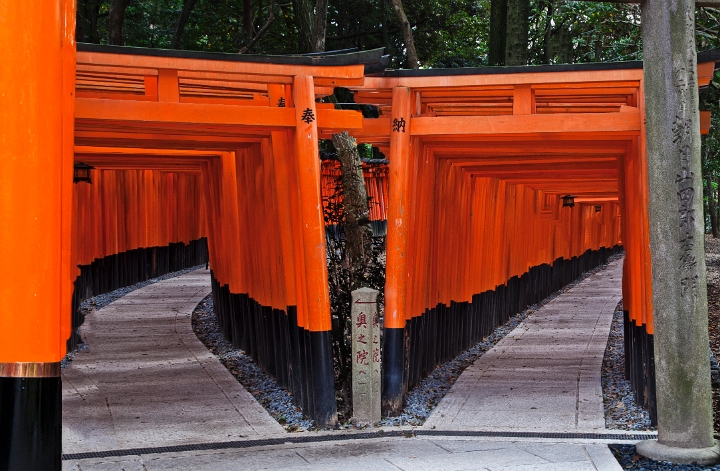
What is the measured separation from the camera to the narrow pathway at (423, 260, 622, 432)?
790 centimetres

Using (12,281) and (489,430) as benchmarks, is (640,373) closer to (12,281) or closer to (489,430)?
(489,430)

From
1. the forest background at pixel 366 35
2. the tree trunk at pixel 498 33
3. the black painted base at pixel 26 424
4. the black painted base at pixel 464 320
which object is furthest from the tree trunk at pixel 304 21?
the black painted base at pixel 26 424

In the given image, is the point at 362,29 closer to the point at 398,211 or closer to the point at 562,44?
the point at 562,44

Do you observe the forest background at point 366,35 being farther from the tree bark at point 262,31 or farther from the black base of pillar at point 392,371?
the black base of pillar at point 392,371

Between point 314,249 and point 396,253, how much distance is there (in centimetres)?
86

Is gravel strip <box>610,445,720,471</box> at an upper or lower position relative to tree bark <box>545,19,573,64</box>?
lower

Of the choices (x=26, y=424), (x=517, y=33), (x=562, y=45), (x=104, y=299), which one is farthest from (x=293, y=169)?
(x=562, y=45)

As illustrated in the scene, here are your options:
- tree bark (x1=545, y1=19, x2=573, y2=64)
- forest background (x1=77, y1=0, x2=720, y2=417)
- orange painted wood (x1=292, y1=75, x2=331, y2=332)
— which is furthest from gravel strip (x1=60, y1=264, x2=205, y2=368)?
tree bark (x1=545, y1=19, x2=573, y2=64)

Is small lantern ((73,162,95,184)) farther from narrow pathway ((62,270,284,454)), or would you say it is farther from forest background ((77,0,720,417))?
forest background ((77,0,720,417))

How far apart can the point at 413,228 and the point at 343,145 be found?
140 centimetres

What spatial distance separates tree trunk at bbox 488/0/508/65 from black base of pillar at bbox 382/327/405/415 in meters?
6.81

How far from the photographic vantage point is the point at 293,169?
8.01 meters

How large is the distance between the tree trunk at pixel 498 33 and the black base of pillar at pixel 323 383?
24.5 feet

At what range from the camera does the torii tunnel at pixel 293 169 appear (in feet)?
14.0
